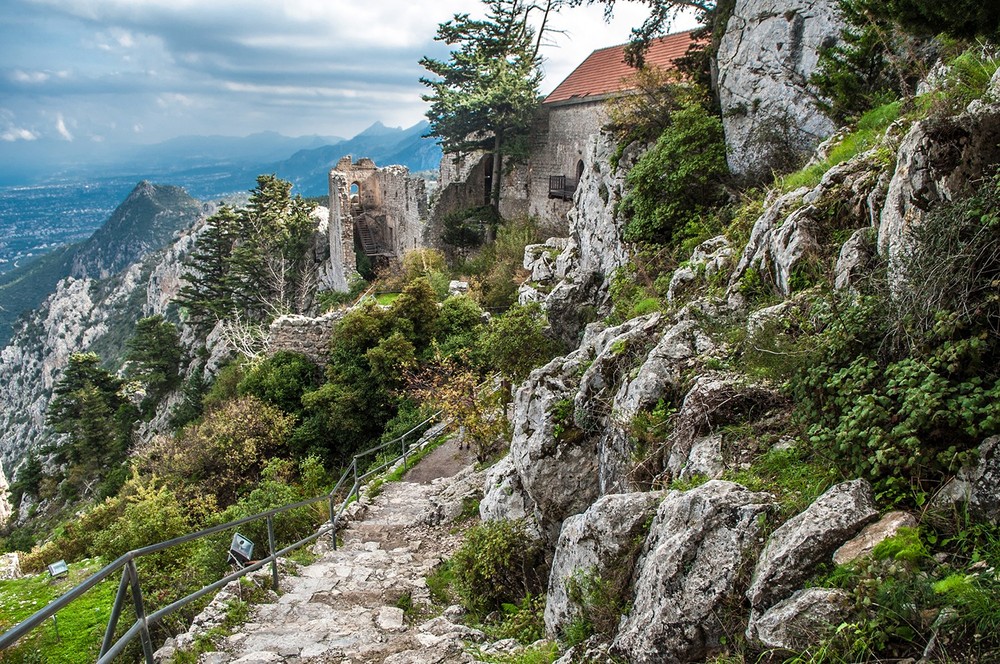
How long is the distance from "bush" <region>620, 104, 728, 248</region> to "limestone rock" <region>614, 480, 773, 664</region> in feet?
25.3

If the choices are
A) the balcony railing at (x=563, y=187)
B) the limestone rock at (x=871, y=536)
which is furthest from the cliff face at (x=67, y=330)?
the limestone rock at (x=871, y=536)

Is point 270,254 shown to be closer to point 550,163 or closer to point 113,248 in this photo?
point 550,163

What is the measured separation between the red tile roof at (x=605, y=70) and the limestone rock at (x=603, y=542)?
19.8 meters

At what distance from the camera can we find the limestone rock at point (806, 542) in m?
3.11

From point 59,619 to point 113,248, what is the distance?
132m

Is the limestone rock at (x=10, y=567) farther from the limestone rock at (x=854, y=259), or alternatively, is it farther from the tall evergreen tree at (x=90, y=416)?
the tall evergreen tree at (x=90, y=416)

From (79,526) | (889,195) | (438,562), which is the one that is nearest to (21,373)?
(79,526)

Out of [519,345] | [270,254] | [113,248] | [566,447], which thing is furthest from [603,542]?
[113,248]

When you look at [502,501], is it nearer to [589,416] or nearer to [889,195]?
[589,416]

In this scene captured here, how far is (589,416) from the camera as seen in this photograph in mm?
6762

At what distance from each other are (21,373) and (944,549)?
323ft

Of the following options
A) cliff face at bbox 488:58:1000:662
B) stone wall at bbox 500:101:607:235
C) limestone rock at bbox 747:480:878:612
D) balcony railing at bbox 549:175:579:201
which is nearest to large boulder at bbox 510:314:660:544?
cliff face at bbox 488:58:1000:662

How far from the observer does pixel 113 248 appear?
117562 mm

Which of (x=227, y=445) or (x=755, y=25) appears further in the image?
(x=227, y=445)
